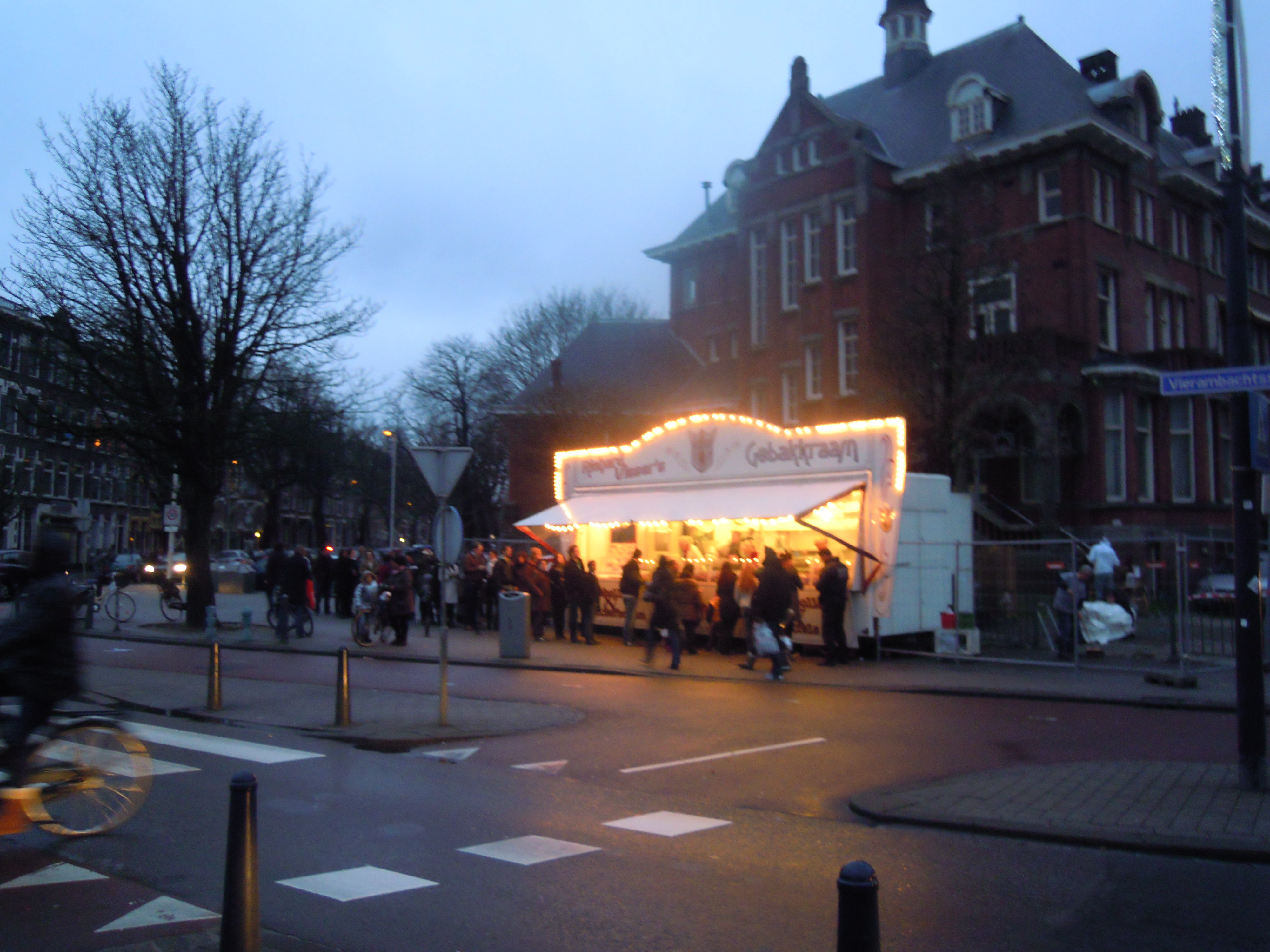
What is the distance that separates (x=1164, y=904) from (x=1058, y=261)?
2929 cm

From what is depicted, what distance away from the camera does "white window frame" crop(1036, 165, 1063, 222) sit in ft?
105

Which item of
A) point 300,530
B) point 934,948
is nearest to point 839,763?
point 934,948

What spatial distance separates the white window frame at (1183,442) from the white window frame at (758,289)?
13.4 metres

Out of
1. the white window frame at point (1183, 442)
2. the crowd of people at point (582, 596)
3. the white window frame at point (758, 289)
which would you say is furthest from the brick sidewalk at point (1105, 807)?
the white window frame at point (758, 289)

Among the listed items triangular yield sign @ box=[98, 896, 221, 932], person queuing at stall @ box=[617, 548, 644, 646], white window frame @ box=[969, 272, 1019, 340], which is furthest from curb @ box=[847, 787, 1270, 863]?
white window frame @ box=[969, 272, 1019, 340]

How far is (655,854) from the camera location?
6492mm

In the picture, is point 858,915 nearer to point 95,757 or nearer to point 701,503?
point 95,757

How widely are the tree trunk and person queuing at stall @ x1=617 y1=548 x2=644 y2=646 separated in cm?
922

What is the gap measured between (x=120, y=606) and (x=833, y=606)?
1674 cm

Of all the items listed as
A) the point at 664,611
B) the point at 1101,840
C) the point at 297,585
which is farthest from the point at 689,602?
the point at 1101,840

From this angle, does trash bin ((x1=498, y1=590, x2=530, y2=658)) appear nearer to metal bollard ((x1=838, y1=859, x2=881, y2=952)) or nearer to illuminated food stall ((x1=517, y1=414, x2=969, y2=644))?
illuminated food stall ((x1=517, y1=414, x2=969, y2=644))

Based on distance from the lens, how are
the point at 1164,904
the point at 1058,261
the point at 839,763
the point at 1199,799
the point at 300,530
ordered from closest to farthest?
the point at 1164,904 < the point at 1199,799 < the point at 839,763 < the point at 1058,261 < the point at 300,530

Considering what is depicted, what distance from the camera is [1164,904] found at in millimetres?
5512

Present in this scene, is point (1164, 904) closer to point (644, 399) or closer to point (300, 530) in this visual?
point (644, 399)
